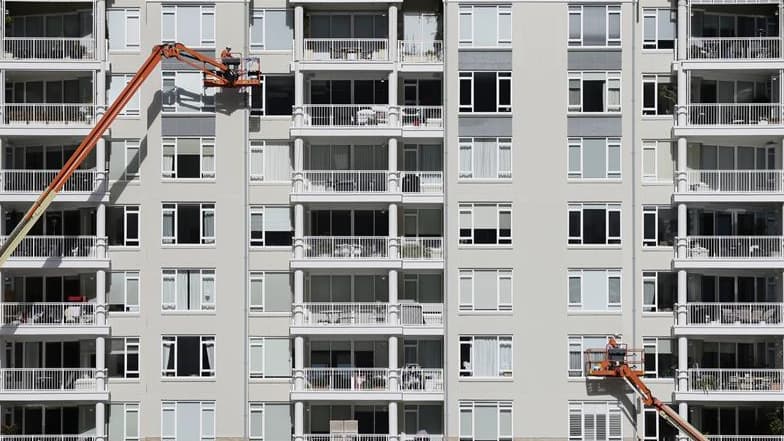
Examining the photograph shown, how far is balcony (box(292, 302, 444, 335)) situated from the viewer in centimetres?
5312

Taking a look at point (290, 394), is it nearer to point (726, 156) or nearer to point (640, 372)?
point (640, 372)

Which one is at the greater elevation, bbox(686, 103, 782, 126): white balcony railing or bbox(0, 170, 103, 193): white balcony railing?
bbox(686, 103, 782, 126): white balcony railing

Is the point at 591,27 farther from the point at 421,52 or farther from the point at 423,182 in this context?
the point at 423,182

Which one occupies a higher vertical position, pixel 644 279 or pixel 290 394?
pixel 644 279

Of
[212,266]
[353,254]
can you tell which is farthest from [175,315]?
[353,254]

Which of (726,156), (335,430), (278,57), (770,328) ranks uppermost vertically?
(278,57)

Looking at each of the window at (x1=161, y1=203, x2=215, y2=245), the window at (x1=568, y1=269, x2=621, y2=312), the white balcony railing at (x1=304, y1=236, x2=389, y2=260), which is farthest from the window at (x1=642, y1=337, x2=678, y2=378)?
the window at (x1=161, y1=203, x2=215, y2=245)

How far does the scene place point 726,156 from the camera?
55219mm

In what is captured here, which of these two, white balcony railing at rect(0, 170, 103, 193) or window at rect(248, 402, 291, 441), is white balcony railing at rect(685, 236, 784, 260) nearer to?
window at rect(248, 402, 291, 441)

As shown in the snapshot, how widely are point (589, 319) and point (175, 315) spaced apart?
15.0 meters

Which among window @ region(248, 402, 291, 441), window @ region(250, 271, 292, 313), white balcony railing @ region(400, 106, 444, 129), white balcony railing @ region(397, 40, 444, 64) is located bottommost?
window @ region(248, 402, 291, 441)

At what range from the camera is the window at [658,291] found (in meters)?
54.0

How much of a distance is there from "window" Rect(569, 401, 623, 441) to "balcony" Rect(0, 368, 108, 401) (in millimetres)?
16762

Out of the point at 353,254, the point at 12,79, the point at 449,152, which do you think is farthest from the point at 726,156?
the point at 12,79
